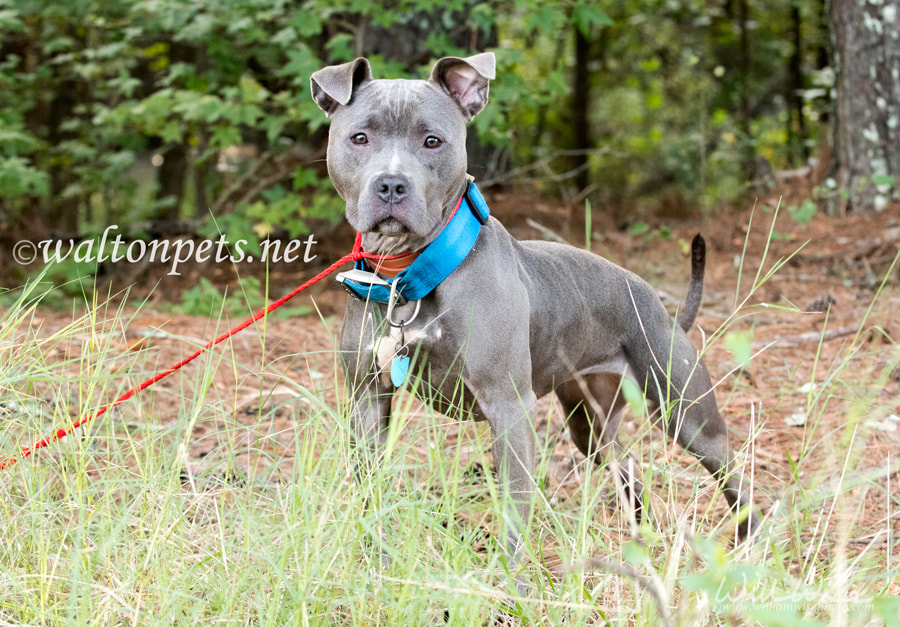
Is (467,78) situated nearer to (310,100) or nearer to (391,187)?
(391,187)

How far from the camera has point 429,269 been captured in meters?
2.77

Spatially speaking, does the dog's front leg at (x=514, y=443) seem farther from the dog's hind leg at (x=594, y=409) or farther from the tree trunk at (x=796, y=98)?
the tree trunk at (x=796, y=98)

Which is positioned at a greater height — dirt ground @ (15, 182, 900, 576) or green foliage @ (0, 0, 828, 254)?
green foliage @ (0, 0, 828, 254)

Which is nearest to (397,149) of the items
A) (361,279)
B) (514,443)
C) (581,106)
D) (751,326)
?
(361,279)

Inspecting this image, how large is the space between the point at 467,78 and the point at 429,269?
731 millimetres

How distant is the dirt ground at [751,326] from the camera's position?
3.68m

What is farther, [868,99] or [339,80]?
[868,99]

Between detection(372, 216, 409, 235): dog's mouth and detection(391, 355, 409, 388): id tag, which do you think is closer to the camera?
detection(372, 216, 409, 235): dog's mouth

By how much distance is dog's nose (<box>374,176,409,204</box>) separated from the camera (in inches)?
104

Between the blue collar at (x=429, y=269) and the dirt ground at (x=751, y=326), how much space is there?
39 centimetres

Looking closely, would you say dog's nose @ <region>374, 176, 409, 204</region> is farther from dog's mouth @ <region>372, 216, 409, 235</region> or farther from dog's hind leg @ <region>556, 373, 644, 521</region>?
dog's hind leg @ <region>556, 373, 644, 521</region>

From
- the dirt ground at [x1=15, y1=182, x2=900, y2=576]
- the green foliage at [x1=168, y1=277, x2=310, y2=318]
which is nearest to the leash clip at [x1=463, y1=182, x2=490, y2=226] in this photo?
the dirt ground at [x1=15, y1=182, x2=900, y2=576]

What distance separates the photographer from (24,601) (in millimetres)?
2160

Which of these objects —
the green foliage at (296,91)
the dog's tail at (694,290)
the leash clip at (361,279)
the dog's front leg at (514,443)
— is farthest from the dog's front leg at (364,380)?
the green foliage at (296,91)
